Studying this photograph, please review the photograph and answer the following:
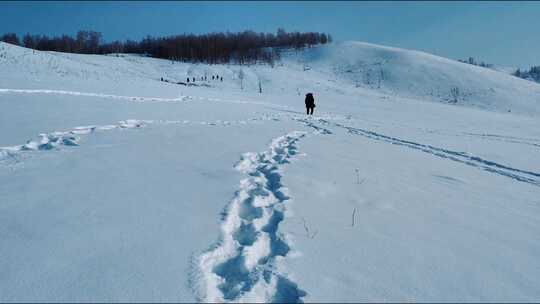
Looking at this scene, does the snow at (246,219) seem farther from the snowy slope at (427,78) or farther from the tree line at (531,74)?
the tree line at (531,74)

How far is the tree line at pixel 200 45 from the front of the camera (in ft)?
297

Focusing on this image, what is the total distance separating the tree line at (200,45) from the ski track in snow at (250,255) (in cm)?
8521

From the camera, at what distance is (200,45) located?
9581 centimetres

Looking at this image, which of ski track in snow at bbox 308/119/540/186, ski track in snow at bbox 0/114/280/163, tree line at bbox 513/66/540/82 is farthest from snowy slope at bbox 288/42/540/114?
tree line at bbox 513/66/540/82

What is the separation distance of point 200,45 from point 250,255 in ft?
327

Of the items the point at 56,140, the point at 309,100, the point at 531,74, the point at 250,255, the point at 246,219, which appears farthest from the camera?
the point at 531,74

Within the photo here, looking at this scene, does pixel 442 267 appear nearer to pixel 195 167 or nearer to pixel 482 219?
pixel 482 219

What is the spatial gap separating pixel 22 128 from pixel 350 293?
6.98 metres

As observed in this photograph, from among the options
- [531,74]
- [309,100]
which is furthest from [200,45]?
[531,74]

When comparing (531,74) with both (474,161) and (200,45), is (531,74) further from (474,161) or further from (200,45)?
(474,161)

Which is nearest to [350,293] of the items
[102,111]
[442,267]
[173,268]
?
[442,267]

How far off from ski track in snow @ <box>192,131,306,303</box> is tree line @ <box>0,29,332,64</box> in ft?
280

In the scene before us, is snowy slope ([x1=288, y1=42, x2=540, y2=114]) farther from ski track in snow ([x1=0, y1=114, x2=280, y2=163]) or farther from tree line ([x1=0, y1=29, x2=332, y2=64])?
ski track in snow ([x1=0, y1=114, x2=280, y2=163])

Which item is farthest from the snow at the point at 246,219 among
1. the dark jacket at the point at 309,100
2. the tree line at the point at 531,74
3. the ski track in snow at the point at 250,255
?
the tree line at the point at 531,74
